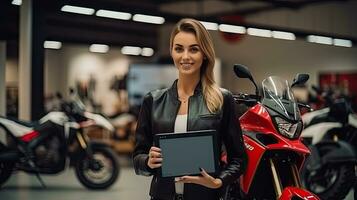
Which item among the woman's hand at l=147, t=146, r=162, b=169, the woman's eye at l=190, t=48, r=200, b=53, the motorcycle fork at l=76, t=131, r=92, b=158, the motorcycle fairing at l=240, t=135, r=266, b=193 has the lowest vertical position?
the motorcycle fork at l=76, t=131, r=92, b=158

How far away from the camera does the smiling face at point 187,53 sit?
5.21 feet

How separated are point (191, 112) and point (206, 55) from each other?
0.17 metres

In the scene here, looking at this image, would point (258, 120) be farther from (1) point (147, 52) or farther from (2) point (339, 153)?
(1) point (147, 52)

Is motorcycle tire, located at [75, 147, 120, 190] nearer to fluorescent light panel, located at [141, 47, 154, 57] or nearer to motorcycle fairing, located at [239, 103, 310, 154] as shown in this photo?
motorcycle fairing, located at [239, 103, 310, 154]

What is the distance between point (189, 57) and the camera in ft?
5.21

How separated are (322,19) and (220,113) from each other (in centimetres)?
757

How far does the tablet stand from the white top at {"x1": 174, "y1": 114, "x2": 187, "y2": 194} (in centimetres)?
11

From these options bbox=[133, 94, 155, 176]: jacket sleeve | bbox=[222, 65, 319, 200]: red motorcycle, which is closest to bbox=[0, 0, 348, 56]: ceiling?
bbox=[222, 65, 319, 200]: red motorcycle

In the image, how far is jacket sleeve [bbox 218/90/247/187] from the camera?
162 centimetres

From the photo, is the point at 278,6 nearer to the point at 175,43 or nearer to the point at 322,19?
the point at 322,19

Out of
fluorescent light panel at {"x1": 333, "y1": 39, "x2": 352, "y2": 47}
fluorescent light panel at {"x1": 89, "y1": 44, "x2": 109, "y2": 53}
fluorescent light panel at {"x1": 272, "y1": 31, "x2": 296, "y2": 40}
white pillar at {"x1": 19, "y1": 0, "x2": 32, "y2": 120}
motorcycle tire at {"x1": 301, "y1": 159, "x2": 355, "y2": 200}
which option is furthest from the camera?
fluorescent light panel at {"x1": 89, "y1": 44, "x2": 109, "y2": 53}

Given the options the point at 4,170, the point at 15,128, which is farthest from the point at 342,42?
the point at 4,170

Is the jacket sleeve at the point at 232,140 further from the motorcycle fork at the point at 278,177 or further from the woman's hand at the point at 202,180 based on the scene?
the motorcycle fork at the point at 278,177

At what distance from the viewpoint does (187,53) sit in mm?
1590
